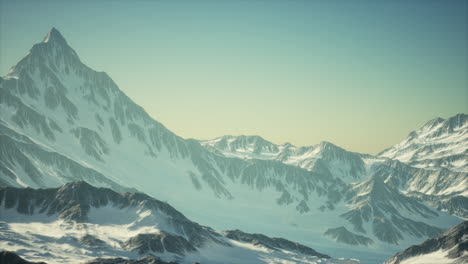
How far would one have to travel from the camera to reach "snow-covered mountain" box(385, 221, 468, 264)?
136 meters

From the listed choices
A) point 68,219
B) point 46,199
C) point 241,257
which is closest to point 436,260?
point 241,257

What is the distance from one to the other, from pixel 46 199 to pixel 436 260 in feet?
457

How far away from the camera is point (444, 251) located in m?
144

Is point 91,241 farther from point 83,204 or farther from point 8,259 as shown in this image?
point 8,259

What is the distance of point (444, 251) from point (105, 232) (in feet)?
377

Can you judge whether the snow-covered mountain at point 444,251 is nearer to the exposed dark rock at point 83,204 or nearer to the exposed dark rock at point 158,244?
the exposed dark rock at point 83,204

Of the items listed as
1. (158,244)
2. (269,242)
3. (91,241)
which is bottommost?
(91,241)

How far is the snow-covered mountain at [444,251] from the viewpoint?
136m

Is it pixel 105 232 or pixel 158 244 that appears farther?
pixel 105 232

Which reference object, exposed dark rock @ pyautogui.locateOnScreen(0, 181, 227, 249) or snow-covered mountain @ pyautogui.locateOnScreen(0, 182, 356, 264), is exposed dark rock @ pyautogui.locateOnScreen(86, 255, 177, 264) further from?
exposed dark rock @ pyautogui.locateOnScreen(0, 181, 227, 249)

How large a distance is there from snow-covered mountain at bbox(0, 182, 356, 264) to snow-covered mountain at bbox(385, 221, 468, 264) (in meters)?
33.0

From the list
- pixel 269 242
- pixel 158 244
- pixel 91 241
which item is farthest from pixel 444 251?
pixel 91 241

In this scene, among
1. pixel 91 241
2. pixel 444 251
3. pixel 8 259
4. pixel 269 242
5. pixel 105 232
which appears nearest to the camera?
pixel 8 259

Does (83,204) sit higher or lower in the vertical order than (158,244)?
higher
